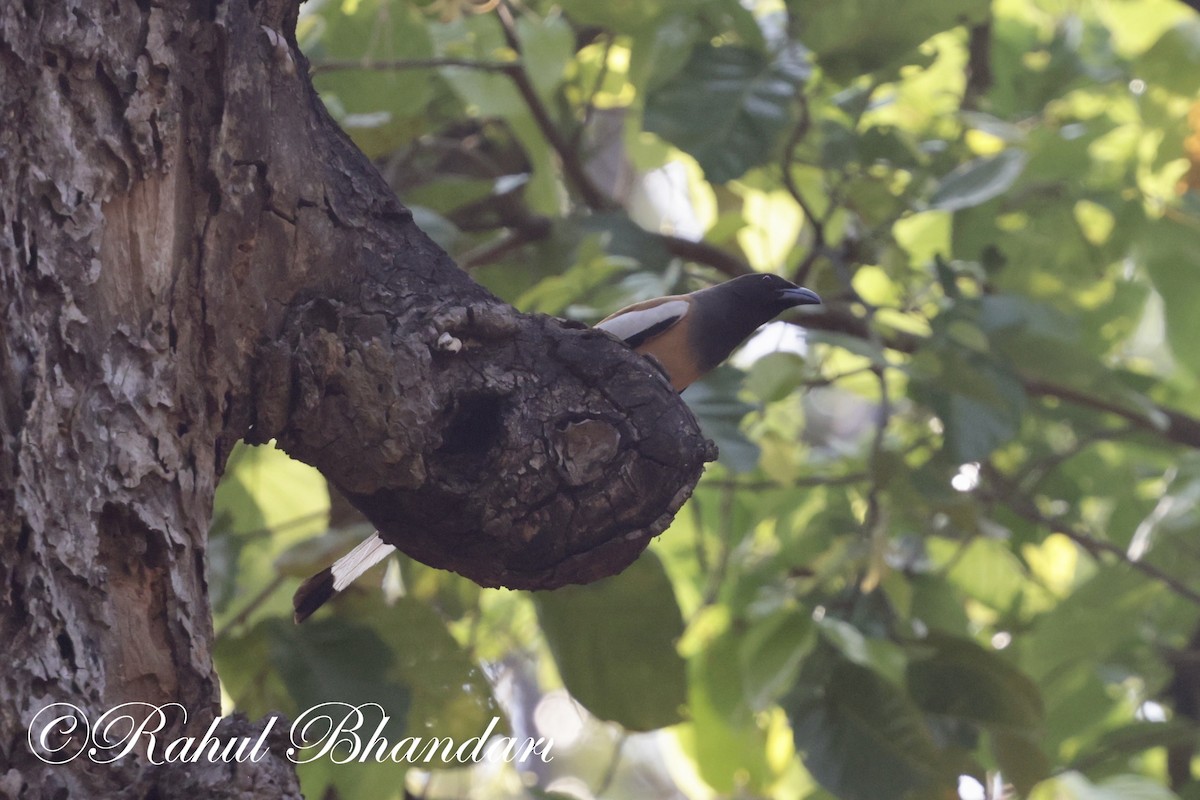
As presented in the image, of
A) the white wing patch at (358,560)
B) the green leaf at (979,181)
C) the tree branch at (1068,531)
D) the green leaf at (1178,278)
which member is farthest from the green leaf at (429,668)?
the green leaf at (1178,278)

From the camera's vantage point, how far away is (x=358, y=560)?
117 inches

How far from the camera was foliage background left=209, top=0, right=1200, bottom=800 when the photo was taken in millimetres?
3371

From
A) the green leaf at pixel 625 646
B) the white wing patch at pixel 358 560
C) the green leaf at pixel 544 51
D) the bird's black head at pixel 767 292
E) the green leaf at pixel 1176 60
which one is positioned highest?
the green leaf at pixel 544 51

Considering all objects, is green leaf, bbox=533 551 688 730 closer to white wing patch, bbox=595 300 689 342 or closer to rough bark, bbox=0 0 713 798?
white wing patch, bbox=595 300 689 342

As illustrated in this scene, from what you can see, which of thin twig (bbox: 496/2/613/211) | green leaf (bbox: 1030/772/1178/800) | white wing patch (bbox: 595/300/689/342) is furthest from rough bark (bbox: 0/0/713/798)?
green leaf (bbox: 1030/772/1178/800)

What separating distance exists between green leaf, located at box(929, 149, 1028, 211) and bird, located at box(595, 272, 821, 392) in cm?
54

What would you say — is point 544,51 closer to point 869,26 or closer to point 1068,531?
point 869,26

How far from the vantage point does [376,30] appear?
3613mm

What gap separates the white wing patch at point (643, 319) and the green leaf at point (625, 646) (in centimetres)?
91

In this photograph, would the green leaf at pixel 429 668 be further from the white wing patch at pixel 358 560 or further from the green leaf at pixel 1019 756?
the green leaf at pixel 1019 756

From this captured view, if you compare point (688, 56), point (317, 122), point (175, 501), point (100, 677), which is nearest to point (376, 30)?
point (688, 56)

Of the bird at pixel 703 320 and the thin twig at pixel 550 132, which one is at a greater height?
the thin twig at pixel 550 132

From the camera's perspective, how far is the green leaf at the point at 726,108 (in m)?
3.67

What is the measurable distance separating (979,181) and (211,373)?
2719 mm
